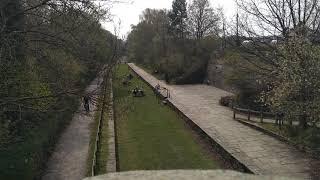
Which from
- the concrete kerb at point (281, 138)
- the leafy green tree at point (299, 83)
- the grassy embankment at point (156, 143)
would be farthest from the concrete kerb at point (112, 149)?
the concrete kerb at point (281, 138)

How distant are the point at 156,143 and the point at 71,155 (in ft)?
12.1

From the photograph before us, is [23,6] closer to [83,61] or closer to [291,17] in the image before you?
[83,61]

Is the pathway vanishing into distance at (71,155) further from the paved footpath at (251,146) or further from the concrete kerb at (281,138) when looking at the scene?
the concrete kerb at (281,138)

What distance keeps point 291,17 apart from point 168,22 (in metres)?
53.6

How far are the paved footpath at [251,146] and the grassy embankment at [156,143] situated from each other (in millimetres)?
931

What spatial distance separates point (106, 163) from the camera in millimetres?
16031

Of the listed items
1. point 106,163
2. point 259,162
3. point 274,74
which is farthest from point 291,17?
point 106,163

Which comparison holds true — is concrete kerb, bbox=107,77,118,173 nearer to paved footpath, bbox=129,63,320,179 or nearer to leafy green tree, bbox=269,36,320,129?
paved footpath, bbox=129,63,320,179

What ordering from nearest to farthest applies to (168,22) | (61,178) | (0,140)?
Answer: (0,140), (61,178), (168,22)

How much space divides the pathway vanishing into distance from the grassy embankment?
4.76 ft

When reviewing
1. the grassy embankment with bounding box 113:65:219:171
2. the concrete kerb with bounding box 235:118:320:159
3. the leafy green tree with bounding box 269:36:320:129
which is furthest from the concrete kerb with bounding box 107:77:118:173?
the concrete kerb with bounding box 235:118:320:159

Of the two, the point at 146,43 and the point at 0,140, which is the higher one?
the point at 146,43

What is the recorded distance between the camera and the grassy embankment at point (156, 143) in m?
15.9

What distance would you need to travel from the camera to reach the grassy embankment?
626 inches
